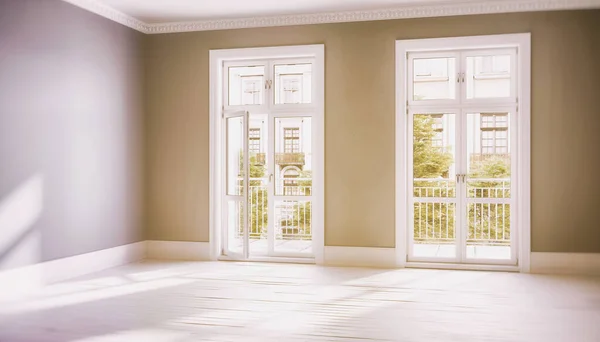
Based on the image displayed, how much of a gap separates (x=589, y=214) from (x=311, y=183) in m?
3.32

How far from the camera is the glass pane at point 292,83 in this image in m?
6.81

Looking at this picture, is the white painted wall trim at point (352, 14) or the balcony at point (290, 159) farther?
the balcony at point (290, 159)

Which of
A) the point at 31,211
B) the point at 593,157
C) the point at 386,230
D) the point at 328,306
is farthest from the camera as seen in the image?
the point at 386,230

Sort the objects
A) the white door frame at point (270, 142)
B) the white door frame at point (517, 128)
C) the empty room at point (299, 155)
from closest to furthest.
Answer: the empty room at point (299, 155), the white door frame at point (517, 128), the white door frame at point (270, 142)

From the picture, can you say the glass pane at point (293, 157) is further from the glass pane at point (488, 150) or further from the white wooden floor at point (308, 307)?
the glass pane at point (488, 150)

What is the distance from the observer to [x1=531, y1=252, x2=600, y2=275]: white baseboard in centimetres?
588

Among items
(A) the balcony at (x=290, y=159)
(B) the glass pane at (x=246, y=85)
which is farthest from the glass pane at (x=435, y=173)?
(B) the glass pane at (x=246, y=85)

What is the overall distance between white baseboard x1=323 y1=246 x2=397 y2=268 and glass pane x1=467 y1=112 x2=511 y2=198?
1268 millimetres

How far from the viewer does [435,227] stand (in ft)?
23.2

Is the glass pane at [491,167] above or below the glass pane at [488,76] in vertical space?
below

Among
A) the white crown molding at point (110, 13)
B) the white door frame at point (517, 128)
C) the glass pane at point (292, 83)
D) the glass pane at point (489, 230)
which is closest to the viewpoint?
the white crown molding at point (110, 13)

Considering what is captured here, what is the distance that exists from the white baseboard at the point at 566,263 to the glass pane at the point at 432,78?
85.5 inches

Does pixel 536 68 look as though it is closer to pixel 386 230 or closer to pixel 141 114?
pixel 386 230

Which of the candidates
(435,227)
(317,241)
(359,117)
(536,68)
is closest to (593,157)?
(536,68)
